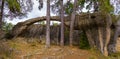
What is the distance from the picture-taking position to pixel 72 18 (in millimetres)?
21484

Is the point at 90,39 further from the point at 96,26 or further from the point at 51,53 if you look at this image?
the point at 51,53

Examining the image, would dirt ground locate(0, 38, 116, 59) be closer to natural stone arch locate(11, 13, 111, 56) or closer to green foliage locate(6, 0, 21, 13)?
natural stone arch locate(11, 13, 111, 56)

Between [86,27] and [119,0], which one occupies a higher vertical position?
[119,0]

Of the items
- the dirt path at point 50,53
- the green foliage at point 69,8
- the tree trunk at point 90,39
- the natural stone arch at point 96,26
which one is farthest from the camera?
the green foliage at point 69,8

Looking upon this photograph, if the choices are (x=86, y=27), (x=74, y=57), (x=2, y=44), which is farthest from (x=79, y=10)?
(x=2, y=44)

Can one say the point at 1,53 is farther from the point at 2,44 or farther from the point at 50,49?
the point at 50,49

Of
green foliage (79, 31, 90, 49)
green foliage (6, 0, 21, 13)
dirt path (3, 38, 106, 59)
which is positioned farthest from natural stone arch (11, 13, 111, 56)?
green foliage (6, 0, 21, 13)

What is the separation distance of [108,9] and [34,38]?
772 cm

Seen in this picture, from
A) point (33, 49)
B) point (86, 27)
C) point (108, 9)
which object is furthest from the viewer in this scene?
point (86, 27)

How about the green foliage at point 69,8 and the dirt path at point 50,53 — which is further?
the green foliage at point 69,8

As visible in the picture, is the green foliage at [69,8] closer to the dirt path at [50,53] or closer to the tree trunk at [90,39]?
the tree trunk at [90,39]

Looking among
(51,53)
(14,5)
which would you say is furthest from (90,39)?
(14,5)

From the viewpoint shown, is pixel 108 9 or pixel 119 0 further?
pixel 119 0

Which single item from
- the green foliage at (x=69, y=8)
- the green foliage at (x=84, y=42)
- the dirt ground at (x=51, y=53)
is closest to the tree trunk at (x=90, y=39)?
the green foliage at (x=84, y=42)
